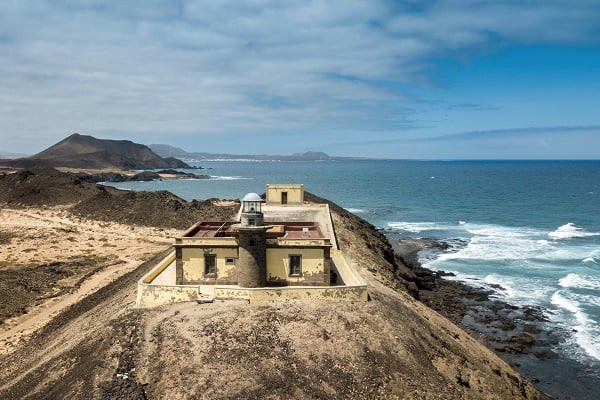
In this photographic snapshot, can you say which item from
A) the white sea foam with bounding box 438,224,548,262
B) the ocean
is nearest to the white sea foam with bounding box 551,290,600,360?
the ocean

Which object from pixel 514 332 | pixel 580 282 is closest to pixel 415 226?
pixel 580 282

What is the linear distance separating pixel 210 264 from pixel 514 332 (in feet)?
68.6

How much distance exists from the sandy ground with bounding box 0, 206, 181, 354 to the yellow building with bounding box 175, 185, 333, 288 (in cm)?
1034

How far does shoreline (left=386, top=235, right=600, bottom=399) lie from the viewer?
26.3 m

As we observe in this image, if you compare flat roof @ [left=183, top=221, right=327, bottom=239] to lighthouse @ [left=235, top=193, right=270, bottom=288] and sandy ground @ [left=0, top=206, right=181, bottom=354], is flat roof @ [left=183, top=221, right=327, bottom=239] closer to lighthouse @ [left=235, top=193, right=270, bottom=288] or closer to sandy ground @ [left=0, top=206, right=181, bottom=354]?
lighthouse @ [left=235, top=193, right=270, bottom=288]

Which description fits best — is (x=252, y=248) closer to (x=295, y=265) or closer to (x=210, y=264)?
(x=295, y=265)

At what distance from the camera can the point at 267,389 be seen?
58.3 feet

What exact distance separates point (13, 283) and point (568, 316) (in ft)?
129

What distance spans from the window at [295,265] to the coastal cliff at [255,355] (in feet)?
6.98

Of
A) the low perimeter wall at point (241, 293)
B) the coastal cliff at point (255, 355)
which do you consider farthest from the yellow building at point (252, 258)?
the coastal cliff at point (255, 355)

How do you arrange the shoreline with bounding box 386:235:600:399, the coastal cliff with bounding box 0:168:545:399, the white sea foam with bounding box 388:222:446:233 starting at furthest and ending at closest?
the white sea foam with bounding box 388:222:446:233, the shoreline with bounding box 386:235:600:399, the coastal cliff with bounding box 0:168:545:399

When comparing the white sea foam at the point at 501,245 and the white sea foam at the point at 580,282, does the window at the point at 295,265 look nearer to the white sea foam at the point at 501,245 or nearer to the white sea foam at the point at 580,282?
the white sea foam at the point at 580,282

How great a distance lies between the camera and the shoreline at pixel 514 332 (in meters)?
26.3

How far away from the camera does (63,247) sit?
46969mm
